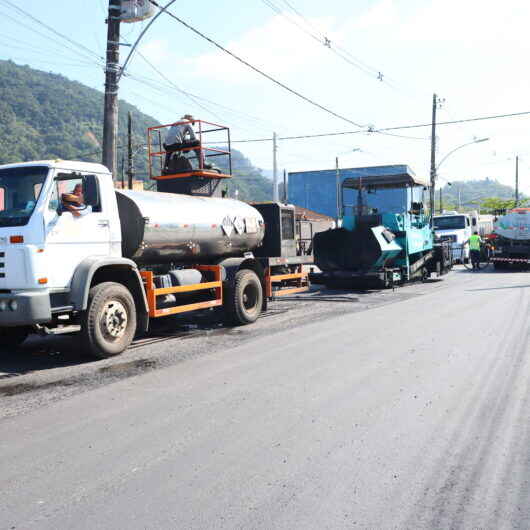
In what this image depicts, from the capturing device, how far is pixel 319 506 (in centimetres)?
346

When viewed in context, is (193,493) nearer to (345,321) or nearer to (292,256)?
(345,321)

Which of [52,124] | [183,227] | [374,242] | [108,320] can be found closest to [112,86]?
[183,227]

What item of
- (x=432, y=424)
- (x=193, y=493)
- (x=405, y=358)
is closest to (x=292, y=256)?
(x=405, y=358)

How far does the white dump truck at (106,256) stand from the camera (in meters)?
7.14

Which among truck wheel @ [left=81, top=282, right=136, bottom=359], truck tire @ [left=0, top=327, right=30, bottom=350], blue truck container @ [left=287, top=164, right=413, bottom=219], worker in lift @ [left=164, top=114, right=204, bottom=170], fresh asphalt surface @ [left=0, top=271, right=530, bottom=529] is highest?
blue truck container @ [left=287, top=164, right=413, bottom=219]

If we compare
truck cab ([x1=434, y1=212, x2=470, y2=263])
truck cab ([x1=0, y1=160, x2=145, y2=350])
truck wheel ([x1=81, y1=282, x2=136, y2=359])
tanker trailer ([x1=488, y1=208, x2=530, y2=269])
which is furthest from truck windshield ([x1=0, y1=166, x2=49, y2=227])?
truck cab ([x1=434, y1=212, x2=470, y2=263])

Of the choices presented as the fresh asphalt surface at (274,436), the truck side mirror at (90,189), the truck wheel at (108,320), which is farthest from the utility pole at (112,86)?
the fresh asphalt surface at (274,436)

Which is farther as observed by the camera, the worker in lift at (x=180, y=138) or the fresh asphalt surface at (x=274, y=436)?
the worker in lift at (x=180, y=138)

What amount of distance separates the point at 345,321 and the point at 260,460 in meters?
6.88

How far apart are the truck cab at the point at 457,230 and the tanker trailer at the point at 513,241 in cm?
363

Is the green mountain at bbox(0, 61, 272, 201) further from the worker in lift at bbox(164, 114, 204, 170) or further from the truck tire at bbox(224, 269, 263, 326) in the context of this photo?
the truck tire at bbox(224, 269, 263, 326)

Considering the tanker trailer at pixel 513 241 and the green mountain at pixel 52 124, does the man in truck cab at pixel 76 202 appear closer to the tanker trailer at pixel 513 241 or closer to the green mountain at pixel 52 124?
the tanker trailer at pixel 513 241

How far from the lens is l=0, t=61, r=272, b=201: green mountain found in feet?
276

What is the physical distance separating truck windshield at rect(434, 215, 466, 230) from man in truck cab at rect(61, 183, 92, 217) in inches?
959
